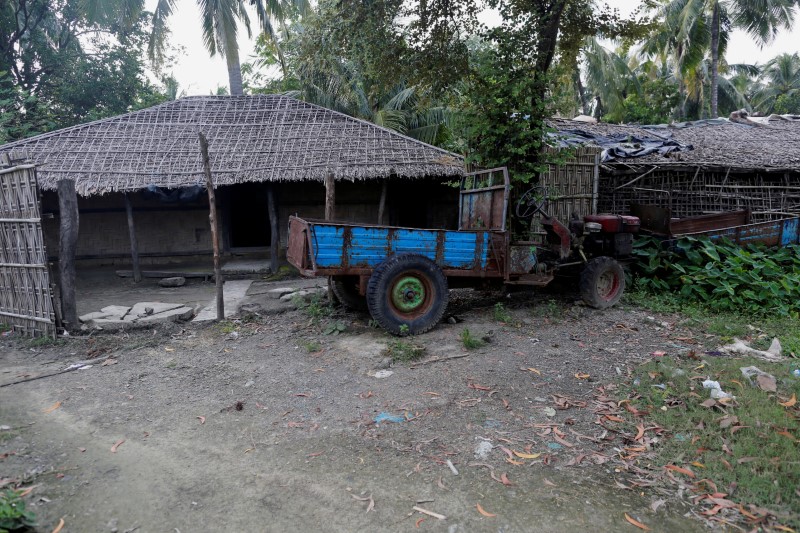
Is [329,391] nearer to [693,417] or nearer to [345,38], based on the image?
[693,417]

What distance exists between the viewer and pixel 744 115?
14359 mm

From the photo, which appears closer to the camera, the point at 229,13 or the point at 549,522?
the point at 549,522

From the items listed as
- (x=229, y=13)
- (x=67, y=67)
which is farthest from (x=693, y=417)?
(x=67, y=67)

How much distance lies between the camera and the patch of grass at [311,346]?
18.7 feet

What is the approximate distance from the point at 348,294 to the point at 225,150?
5.47 metres

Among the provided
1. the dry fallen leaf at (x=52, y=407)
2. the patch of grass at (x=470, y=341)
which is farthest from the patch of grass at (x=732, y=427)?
the dry fallen leaf at (x=52, y=407)

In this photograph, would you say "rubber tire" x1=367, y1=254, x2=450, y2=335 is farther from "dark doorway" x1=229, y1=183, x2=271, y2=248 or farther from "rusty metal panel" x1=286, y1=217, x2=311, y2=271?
"dark doorway" x1=229, y1=183, x2=271, y2=248

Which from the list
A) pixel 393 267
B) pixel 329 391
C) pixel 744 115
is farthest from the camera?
pixel 744 115

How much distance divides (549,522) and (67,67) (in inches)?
793

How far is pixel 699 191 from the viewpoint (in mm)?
9812

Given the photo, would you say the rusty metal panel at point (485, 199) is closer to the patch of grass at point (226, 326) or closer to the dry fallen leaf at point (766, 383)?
the dry fallen leaf at point (766, 383)

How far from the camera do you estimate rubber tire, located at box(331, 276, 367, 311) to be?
6.73m

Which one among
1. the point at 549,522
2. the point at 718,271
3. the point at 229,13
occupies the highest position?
the point at 229,13

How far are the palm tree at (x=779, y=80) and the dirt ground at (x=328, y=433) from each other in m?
31.2
